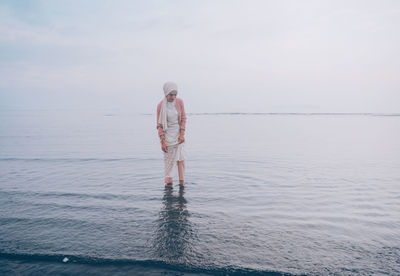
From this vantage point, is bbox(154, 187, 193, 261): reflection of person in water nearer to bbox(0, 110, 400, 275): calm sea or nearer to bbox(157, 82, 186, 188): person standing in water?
bbox(0, 110, 400, 275): calm sea

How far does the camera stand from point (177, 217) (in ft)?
18.7

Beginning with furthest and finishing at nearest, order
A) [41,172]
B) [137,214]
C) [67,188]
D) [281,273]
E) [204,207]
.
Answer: [41,172]
[67,188]
[204,207]
[137,214]
[281,273]

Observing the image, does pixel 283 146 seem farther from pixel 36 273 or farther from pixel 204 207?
pixel 36 273

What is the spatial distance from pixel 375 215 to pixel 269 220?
2.14m

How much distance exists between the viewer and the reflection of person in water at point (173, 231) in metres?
4.23

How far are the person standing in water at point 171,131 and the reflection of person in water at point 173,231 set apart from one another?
4.78 feet

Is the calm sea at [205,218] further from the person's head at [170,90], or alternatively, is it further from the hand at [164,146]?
the person's head at [170,90]

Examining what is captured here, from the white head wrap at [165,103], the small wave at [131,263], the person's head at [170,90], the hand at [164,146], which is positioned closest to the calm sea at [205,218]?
the small wave at [131,263]

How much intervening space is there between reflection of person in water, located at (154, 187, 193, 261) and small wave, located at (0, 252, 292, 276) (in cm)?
18

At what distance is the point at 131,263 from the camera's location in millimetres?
3963

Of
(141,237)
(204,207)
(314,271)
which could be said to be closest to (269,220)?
(204,207)

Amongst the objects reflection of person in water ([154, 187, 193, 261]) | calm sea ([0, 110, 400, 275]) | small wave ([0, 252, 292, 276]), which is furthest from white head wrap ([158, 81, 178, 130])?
small wave ([0, 252, 292, 276])

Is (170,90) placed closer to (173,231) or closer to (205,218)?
(205,218)

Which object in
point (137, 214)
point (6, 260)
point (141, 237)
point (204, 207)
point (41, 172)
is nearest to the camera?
point (6, 260)
